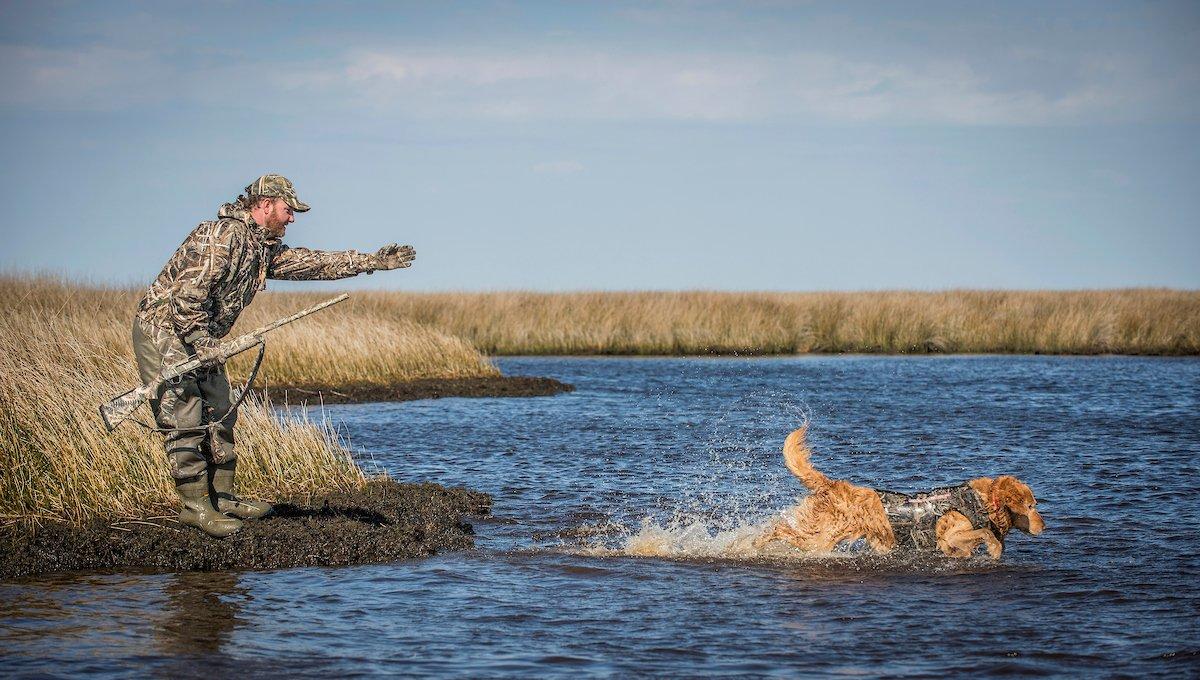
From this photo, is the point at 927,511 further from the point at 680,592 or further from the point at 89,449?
the point at 89,449

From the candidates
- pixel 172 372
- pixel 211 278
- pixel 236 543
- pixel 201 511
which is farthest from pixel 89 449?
pixel 211 278

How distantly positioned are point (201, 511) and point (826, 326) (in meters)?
28.2

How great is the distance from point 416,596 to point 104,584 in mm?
2116

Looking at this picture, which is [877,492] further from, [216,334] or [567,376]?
[567,376]

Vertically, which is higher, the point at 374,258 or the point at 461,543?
the point at 374,258

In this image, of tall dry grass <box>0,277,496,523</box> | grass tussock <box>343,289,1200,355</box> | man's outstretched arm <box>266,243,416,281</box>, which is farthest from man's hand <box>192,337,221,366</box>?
grass tussock <box>343,289,1200,355</box>

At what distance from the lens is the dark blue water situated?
6.15 meters

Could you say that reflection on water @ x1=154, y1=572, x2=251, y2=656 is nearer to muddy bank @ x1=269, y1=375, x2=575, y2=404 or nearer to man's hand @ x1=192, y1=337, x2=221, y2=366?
man's hand @ x1=192, y1=337, x2=221, y2=366

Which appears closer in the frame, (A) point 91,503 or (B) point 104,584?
(B) point 104,584

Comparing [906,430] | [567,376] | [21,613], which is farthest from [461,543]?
[567,376]

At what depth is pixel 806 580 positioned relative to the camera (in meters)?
7.82

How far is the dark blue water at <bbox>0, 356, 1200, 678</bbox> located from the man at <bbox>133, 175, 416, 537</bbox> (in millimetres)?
811

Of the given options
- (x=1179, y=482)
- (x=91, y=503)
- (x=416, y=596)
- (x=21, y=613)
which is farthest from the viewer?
(x=1179, y=482)

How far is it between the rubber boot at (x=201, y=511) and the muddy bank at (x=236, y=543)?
104mm
